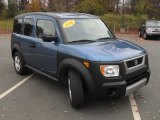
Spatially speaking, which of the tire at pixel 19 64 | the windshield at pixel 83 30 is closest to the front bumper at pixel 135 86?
the windshield at pixel 83 30

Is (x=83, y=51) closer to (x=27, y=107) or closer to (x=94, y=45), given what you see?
(x=94, y=45)

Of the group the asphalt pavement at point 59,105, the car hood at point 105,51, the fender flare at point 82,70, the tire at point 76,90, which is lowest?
the asphalt pavement at point 59,105

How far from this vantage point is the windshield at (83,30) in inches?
272

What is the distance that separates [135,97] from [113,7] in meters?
36.8

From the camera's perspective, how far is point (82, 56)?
5.99 metres

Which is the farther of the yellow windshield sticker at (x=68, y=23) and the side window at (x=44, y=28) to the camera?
the side window at (x=44, y=28)

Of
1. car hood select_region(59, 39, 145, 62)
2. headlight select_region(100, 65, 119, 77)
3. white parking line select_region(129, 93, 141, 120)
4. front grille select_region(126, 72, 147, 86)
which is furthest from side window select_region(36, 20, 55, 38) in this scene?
white parking line select_region(129, 93, 141, 120)

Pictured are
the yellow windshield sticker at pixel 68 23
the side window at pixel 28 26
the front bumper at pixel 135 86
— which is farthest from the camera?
the side window at pixel 28 26

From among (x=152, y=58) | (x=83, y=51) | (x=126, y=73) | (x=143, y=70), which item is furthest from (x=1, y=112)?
(x=152, y=58)

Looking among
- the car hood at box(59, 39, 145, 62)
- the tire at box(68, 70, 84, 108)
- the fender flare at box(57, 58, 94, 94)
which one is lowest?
the tire at box(68, 70, 84, 108)

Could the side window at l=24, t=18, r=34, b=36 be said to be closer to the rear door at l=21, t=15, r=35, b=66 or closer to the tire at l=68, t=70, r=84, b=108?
the rear door at l=21, t=15, r=35, b=66

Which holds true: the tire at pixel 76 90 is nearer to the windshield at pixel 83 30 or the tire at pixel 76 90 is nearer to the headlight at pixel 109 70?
the headlight at pixel 109 70

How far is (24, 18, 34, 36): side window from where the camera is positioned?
328 inches

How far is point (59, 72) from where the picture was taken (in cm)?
667
